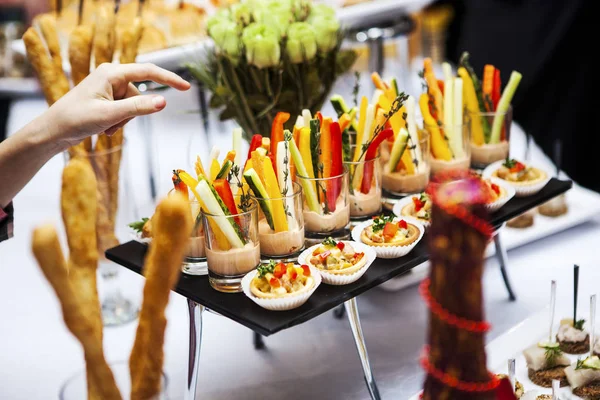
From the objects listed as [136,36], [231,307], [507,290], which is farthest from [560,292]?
[136,36]

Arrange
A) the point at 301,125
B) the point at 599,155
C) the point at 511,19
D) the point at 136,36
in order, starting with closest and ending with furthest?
the point at 301,125 → the point at 136,36 → the point at 599,155 → the point at 511,19

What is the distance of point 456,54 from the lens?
492 centimetres

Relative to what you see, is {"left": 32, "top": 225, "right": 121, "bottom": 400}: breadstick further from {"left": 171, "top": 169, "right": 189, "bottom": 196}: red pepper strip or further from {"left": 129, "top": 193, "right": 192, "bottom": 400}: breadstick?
{"left": 171, "top": 169, "right": 189, "bottom": 196}: red pepper strip

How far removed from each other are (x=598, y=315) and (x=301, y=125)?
2.62ft

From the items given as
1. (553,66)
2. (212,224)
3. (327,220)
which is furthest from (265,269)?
(553,66)

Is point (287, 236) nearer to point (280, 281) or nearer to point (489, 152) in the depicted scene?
point (280, 281)

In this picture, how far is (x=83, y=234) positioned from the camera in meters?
0.93

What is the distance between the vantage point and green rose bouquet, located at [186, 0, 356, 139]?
1988 mm

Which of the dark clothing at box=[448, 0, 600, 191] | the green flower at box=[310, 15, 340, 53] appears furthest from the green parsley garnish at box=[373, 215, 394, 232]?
the dark clothing at box=[448, 0, 600, 191]

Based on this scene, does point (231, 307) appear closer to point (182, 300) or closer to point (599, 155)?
point (182, 300)

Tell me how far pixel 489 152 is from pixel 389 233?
560mm

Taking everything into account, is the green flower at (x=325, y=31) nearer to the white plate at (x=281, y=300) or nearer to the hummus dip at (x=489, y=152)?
the hummus dip at (x=489, y=152)

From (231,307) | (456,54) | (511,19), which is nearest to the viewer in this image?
(231,307)

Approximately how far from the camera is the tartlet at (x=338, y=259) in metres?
1.40
